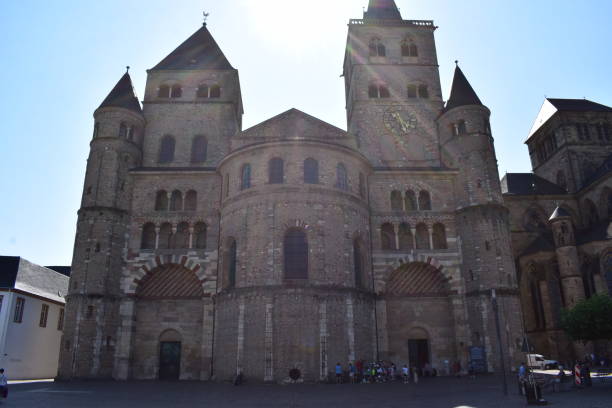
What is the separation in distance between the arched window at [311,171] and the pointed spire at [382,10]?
81.5ft

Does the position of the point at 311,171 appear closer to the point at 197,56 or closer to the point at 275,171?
the point at 275,171

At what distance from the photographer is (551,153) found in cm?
4997

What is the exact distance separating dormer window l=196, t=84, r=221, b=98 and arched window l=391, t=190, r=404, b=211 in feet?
56.7

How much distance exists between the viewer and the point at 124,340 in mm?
29469

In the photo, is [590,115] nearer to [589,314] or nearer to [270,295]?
[589,314]

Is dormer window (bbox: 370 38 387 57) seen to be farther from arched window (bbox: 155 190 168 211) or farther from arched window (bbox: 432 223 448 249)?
arched window (bbox: 155 190 168 211)

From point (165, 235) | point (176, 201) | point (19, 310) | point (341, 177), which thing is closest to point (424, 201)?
point (341, 177)

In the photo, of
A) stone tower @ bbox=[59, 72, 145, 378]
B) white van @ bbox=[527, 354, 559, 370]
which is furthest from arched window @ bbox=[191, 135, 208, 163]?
white van @ bbox=[527, 354, 559, 370]

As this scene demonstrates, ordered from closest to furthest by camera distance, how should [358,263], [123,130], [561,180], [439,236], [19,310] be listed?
[358,263], [439,236], [123,130], [19,310], [561,180]

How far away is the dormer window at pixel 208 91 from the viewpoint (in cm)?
3962

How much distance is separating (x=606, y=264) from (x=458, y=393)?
23417 millimetres

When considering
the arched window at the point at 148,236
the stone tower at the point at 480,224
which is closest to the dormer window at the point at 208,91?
the arched window at the point at 148,236

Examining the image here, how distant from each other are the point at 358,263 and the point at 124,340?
15.5m

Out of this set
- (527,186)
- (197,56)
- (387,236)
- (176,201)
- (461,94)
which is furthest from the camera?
(527,186)
